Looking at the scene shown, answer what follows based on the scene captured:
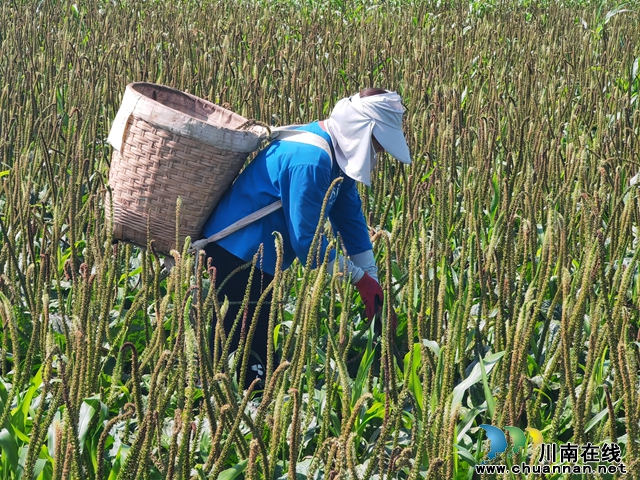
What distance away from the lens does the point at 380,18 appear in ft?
27.8

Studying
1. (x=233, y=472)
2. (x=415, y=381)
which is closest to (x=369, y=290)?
(x=415, y=381)

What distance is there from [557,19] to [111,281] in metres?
7.50

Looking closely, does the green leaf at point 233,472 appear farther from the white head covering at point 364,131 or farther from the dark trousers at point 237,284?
the white head covering at point 364,131

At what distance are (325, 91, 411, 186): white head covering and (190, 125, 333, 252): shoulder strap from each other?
0.05m

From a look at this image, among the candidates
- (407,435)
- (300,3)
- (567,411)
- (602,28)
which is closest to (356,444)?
(407,435)

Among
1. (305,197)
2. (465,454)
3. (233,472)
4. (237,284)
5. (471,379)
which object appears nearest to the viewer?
(233,472)

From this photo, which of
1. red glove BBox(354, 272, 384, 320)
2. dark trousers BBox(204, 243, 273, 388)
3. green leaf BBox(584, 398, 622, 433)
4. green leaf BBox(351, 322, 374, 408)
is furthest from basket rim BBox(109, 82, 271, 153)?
green leaf BBox(584, 398, 622, 433)

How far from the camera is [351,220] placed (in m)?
2.44

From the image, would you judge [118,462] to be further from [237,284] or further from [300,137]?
[300,137]

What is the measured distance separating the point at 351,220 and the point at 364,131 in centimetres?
36

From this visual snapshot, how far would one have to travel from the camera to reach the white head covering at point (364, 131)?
215 cm

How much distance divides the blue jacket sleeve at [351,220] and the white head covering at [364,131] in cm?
21

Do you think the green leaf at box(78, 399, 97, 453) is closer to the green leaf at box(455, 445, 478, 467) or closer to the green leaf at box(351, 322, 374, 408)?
the green leaf at box(351, 322, 374, 408)

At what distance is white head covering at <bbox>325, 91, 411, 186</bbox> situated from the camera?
84.8 inches
